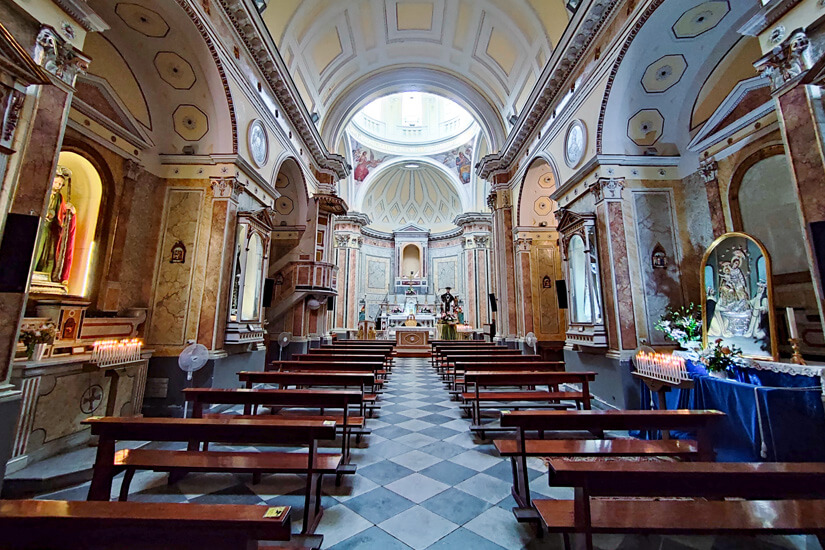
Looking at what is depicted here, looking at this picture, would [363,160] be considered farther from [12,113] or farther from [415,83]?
[12,113]

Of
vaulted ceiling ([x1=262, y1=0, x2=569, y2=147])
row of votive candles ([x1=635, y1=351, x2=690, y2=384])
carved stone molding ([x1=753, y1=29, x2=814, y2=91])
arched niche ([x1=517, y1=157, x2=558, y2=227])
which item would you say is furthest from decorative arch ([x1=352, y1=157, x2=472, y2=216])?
carved stone molding ([x1=753, y1=29, x2=814, y2=91])

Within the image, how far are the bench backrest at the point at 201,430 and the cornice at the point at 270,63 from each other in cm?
671

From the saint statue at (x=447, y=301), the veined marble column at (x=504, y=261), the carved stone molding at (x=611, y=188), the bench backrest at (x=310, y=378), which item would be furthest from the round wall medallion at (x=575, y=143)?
the saint statue at (x=447, y=301)

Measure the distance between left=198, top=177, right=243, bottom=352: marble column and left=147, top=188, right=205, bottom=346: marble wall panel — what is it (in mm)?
206

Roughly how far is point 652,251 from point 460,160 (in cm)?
1499

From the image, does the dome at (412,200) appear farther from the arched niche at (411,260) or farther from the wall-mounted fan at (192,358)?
the wall-mounted fan at (192,358)

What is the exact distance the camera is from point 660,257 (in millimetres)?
5910

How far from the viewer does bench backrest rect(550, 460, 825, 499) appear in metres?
1.52

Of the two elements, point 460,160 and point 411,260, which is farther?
point 411,260

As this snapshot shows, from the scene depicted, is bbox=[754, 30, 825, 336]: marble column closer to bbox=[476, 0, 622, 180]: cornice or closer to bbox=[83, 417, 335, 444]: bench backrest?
bbox=[476, 0, 622, 180]: cornice

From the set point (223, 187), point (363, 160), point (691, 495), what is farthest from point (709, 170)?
point (363, 160)

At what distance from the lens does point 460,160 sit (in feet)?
64.3

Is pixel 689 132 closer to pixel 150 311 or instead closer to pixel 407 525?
pixel 407 525

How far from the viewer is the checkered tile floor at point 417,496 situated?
225cm
